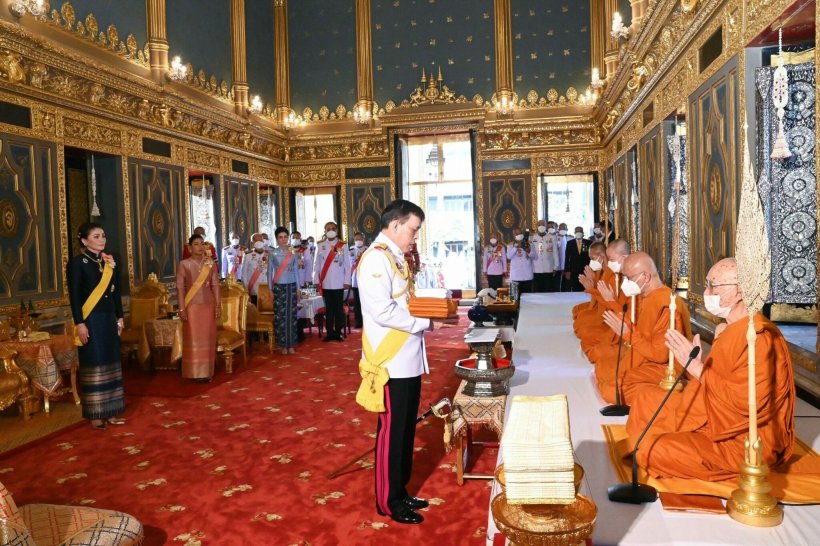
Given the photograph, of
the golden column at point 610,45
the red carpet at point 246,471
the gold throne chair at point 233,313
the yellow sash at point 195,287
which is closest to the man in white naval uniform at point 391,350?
the red carpet at point 246,471

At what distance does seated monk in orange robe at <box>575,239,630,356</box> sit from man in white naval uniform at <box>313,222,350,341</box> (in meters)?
4.20

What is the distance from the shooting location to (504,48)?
1320cm

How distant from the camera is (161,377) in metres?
6.80

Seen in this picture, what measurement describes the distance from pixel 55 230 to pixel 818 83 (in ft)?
25.7

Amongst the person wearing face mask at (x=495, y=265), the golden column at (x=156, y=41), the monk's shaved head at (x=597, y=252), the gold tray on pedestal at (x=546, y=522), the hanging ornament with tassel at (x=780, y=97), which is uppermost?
the golden column at (x=156, y=41)

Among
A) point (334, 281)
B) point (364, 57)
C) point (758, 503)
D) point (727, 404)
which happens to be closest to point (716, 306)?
point (727, 404)

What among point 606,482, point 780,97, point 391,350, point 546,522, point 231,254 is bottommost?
point 606,482

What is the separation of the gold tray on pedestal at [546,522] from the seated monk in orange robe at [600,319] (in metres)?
2.65

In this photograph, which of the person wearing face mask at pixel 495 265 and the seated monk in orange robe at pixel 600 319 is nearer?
the seated monk in orange robe at pixel 600 319

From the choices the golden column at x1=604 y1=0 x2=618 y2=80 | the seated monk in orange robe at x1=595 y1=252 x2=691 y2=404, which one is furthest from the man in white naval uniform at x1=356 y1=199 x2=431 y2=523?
the golden column at x1=604 y1=0 x2=618 y2=80

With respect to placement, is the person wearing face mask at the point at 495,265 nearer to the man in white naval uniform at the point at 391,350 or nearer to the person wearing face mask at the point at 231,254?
the person wearing face mask at the point at 231,254

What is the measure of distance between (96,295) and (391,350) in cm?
314

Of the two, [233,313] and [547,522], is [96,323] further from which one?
[547,522]

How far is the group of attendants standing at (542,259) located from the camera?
11453mm
